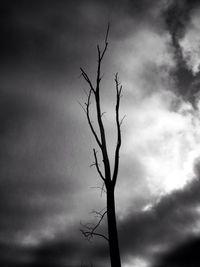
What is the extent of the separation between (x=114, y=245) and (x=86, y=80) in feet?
15.5

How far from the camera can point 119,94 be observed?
8.39 metres

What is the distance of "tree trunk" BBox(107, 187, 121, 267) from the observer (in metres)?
6.13

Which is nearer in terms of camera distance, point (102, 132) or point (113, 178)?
point (113, 178)

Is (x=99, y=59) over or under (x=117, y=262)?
over

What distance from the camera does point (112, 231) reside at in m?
6.44

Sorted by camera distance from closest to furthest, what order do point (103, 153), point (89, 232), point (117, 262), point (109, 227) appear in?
point (117, 262)
point (109, 227)
point (89, 232)
point (103, 153)

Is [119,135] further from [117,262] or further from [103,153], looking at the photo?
[117,262]

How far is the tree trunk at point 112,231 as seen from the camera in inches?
241

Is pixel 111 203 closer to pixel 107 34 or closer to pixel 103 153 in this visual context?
pixel 103 153

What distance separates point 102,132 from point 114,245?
2935 mm

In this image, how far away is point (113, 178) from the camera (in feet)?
23.0

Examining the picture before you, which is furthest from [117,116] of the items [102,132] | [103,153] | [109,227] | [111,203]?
[109,227]

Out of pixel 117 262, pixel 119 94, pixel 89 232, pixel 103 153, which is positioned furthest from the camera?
pixel 119 94

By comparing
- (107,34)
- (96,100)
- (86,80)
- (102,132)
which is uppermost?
(107,34)
